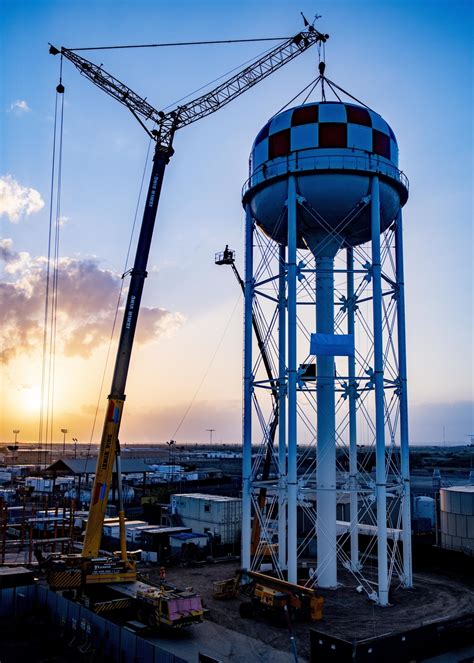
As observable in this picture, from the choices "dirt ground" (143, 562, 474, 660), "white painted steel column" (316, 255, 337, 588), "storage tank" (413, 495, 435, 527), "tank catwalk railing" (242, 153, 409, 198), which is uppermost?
"tank catwalk railing" (242, 153, 409, 198)

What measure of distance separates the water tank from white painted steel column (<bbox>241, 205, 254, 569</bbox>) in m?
2.00

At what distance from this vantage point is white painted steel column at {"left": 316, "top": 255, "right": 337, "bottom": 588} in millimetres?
28141

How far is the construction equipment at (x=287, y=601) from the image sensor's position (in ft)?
75.6

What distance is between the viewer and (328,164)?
2794cm

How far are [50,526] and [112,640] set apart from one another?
2671 centimetres

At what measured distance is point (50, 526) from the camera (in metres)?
43.9

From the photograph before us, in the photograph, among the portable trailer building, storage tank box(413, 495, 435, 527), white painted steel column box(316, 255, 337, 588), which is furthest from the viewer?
storage tank box(413, 495, 435, 527)

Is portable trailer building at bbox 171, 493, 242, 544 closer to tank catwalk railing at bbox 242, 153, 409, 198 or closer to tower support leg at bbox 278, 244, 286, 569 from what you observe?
tower support leg at bbox 278, 244, 286, 569

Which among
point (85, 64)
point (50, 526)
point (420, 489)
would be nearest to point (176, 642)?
point (50, 526)

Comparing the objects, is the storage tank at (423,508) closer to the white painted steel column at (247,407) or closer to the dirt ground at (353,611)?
the dirt ground at (353,611)

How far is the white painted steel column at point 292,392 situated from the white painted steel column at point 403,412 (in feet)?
18.5

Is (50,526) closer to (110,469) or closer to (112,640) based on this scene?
(110,469)

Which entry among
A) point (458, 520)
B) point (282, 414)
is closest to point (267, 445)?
point (282, 414)

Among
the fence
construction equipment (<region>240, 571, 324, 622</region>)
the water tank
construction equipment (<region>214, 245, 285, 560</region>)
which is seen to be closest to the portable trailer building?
construction equipment (<region>214, 245, 285, 560</region>)
